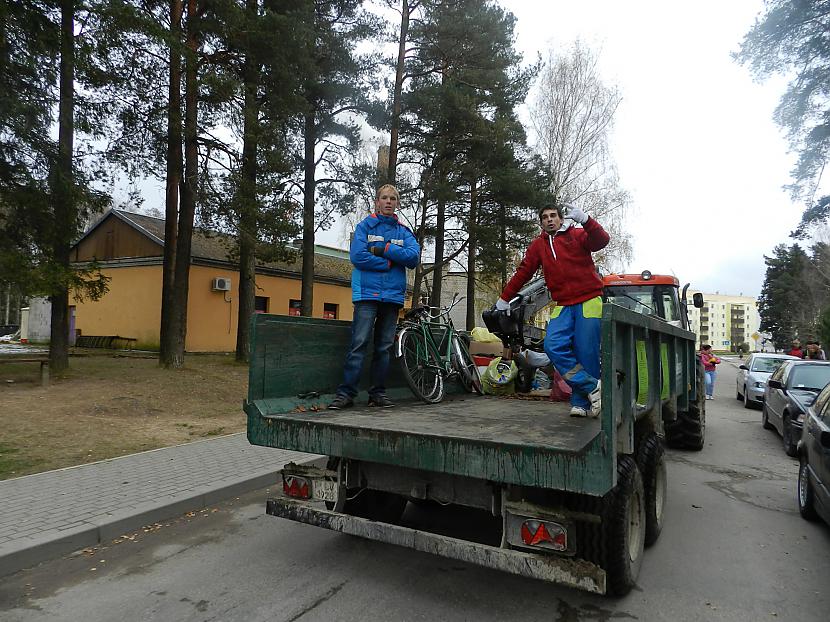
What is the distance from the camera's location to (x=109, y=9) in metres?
10.1

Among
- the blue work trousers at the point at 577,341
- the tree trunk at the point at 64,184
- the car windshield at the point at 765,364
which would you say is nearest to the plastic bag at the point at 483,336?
the blue work trousers at the point at 577,341

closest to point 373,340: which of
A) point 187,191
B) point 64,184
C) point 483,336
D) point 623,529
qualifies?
point 623,529

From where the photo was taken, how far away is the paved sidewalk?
3.97 metres

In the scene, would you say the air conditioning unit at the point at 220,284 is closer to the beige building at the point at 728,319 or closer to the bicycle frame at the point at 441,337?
the bicycle frame at the point at 441,337

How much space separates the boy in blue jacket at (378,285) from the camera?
4266 mm

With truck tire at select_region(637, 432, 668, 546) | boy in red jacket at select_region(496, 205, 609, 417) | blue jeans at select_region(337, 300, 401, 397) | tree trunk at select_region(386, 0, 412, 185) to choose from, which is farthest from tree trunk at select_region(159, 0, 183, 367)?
truck tire at select_region(637, 432, 668, 546)

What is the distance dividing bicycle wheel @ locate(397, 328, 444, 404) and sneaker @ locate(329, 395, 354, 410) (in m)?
0.71

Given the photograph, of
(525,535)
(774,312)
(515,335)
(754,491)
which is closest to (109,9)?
(515,335)

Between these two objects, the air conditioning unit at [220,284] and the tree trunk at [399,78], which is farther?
the air conditioning unit at [220,284]

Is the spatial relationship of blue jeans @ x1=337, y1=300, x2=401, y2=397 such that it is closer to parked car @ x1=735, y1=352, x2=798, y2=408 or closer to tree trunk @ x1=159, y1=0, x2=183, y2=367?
tree trunk @ x1=159, y1=0, x2=183, y2=367

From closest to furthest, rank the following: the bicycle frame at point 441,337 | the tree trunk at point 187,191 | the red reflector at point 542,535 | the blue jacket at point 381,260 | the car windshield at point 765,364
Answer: the red reflector at point 542,535
the blue jacket at point 381,260
the bicycle frame at point 441,337
the tree trunk at point 187,191
the car windshield at point 765,364

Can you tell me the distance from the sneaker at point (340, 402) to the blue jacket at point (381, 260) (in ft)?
2.57

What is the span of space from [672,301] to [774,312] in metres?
66.7

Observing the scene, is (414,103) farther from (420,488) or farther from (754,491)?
(420,488)
